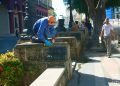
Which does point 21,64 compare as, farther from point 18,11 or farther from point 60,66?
point 18,11

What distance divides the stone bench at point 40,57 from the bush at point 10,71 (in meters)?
0.26

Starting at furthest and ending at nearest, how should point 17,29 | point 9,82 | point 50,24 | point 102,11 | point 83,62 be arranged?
point 17,29 < point 102,11 < point 83,62 < point 50,24 < point 9,82

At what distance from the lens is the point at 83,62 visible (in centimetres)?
1445

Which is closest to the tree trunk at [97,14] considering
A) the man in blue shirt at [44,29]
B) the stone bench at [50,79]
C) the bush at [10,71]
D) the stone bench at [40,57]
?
the man in blue shirt at [44,29]

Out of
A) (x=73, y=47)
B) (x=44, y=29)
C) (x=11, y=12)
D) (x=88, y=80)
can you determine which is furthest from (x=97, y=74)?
(x=11, y=12)

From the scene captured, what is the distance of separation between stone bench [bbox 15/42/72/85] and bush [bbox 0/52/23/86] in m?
0.26

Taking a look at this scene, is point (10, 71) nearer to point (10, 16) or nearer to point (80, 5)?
point (80, 5)

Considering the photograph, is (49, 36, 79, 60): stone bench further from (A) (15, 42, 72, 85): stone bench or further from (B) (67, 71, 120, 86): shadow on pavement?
(A) (15, 42, 72, 85): stone bench

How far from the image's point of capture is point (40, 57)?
32.1ft

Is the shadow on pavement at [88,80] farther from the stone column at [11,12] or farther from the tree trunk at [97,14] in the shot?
the stone column at [11,12]

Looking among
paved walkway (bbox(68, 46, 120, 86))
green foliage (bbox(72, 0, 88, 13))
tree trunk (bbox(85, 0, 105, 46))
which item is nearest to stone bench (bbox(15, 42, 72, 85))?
paved walkway (bbox(68, 46, 120, 86))

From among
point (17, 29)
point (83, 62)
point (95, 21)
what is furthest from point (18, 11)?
point (83, 62)

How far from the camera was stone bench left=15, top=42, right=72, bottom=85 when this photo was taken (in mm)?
9438

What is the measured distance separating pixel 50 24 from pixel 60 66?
1.25 metres
